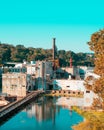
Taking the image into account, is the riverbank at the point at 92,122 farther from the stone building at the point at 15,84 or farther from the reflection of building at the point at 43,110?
the stone building at the point at 15,84

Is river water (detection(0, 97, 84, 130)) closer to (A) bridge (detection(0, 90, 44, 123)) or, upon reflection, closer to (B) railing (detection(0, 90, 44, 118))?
(A) bridge (detection(0, 90, 44, 123))

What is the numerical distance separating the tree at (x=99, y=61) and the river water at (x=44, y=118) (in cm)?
686

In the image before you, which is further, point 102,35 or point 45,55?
point 45,55

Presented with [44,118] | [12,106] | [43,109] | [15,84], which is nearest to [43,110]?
[43,109]

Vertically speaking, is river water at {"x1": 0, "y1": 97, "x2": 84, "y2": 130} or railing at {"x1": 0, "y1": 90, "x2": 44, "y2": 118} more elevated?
railing at {"x1": 0, "y1": 90, "x2": 44, "y2": 118}

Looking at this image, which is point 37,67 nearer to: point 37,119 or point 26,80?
point 26,80

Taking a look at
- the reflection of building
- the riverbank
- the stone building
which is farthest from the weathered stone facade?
the riverbank

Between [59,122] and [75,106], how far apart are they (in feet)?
27.3

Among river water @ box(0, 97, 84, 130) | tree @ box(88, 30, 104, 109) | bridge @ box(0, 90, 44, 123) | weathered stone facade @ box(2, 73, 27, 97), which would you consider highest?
tree @ box(88, 30, 104, 109)

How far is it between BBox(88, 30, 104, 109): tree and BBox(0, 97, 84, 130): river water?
686cm

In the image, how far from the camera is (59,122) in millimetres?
31266

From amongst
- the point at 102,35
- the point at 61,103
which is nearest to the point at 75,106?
the point at 61,103

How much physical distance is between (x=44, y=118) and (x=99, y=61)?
1189 centimetres

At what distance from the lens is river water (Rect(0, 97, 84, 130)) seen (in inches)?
1150
